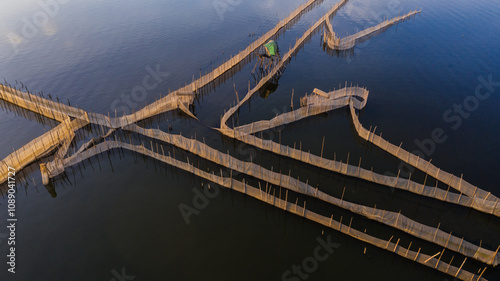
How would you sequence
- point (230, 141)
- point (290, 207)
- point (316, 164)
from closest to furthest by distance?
point (290, 207)
point (316, 164)
point (230, 141)

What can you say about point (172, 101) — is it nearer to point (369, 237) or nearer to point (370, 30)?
point (369, 237)

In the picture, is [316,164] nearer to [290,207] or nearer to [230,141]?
[290,207]

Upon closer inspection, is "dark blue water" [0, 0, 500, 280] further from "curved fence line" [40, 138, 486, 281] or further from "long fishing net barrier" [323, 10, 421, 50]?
"long fishing net barrier" [323, 10, 421, 50]

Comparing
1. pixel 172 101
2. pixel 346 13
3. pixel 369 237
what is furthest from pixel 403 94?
pixel 346 13

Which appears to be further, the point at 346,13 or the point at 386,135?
the point at 346,13

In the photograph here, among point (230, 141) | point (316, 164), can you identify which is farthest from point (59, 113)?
point (316, 164)

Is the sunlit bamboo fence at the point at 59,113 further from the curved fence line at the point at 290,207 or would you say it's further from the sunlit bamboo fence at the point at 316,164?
the curved fence line at the point at 290,207
